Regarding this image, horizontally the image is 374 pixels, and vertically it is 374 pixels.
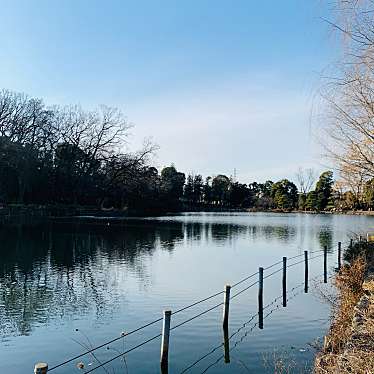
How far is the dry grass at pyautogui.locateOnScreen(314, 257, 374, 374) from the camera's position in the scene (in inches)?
226

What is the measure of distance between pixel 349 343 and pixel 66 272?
1402cm

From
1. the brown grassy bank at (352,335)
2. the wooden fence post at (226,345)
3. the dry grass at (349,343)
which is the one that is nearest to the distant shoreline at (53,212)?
the brown grassy bank at (352,335)

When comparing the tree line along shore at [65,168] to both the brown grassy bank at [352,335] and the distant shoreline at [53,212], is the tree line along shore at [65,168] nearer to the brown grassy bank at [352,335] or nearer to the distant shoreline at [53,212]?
the distant shoreline at [53,212]

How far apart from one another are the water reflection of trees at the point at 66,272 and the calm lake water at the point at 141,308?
0.04 m

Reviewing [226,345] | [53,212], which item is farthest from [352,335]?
[53,212]

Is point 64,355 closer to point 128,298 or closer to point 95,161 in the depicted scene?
point 128,298

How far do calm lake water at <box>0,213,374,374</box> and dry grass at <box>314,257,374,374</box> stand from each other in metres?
0.87

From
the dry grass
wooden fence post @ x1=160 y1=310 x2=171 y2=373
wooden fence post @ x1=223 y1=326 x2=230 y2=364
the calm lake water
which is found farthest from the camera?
wooden fence post @ x1=223 y1=326 x2=230 y2=364

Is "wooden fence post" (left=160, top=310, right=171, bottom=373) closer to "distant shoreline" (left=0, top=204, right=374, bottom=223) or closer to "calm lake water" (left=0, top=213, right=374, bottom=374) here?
"calm lake water" (left=0, top=213, right=374, bottom=374)

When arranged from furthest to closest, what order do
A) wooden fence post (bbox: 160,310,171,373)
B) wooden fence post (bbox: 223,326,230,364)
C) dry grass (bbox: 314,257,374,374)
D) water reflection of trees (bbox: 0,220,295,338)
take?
water reflection of trees (bbox: 0,220,295,338) < wooden fence post (bbox: 223,326,230,364) < wooden fence post (bbox: 160,310,171,373) < dry grass (bbox: 314,257,374,374)

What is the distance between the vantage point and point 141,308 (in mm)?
13188

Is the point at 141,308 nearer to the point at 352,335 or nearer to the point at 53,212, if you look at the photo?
the point at 352,335

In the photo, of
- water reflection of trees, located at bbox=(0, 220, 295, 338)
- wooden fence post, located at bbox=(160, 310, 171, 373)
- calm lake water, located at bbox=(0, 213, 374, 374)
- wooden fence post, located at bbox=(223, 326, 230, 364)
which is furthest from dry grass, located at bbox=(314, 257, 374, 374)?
water reflection of trees, located at bbox=(0, 220, 295, 338)

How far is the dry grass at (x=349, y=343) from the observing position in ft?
18.8
